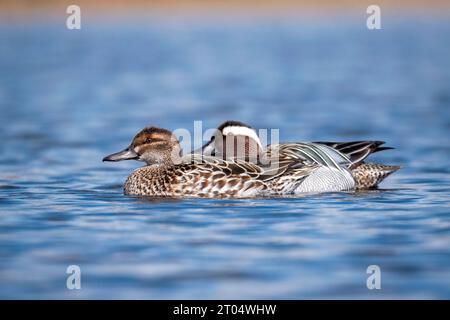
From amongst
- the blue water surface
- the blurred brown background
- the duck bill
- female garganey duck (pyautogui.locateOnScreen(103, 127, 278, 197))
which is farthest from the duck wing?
the blurred brown background

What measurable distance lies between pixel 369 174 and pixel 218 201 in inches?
69.0

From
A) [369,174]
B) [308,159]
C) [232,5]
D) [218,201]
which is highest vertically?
Result: [232,5]

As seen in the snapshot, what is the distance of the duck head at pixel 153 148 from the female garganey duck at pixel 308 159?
0.33m

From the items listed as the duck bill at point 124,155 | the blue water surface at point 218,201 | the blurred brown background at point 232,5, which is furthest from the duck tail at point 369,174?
the blurred brown background at point 232,5

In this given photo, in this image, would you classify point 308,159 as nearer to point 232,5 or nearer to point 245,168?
point 245,168

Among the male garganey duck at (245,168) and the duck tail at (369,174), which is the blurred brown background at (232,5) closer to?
the duck tail at (369,174)

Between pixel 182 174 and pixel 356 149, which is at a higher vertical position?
pixel 356 149

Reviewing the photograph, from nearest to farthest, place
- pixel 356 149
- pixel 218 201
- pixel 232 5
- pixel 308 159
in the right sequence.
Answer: pixel 218 201 → pixel 308 159 → pixel 356 149 → pixel 232 5

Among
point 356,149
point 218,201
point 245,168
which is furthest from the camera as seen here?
point 356,149

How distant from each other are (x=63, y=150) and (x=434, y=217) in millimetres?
6665

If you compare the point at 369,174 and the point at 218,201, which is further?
the point at 369,174

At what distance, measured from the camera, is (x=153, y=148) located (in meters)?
11.0

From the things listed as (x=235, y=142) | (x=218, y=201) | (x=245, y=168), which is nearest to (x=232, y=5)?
(x=235, y=142)

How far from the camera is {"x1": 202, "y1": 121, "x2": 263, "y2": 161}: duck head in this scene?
35.8ft
